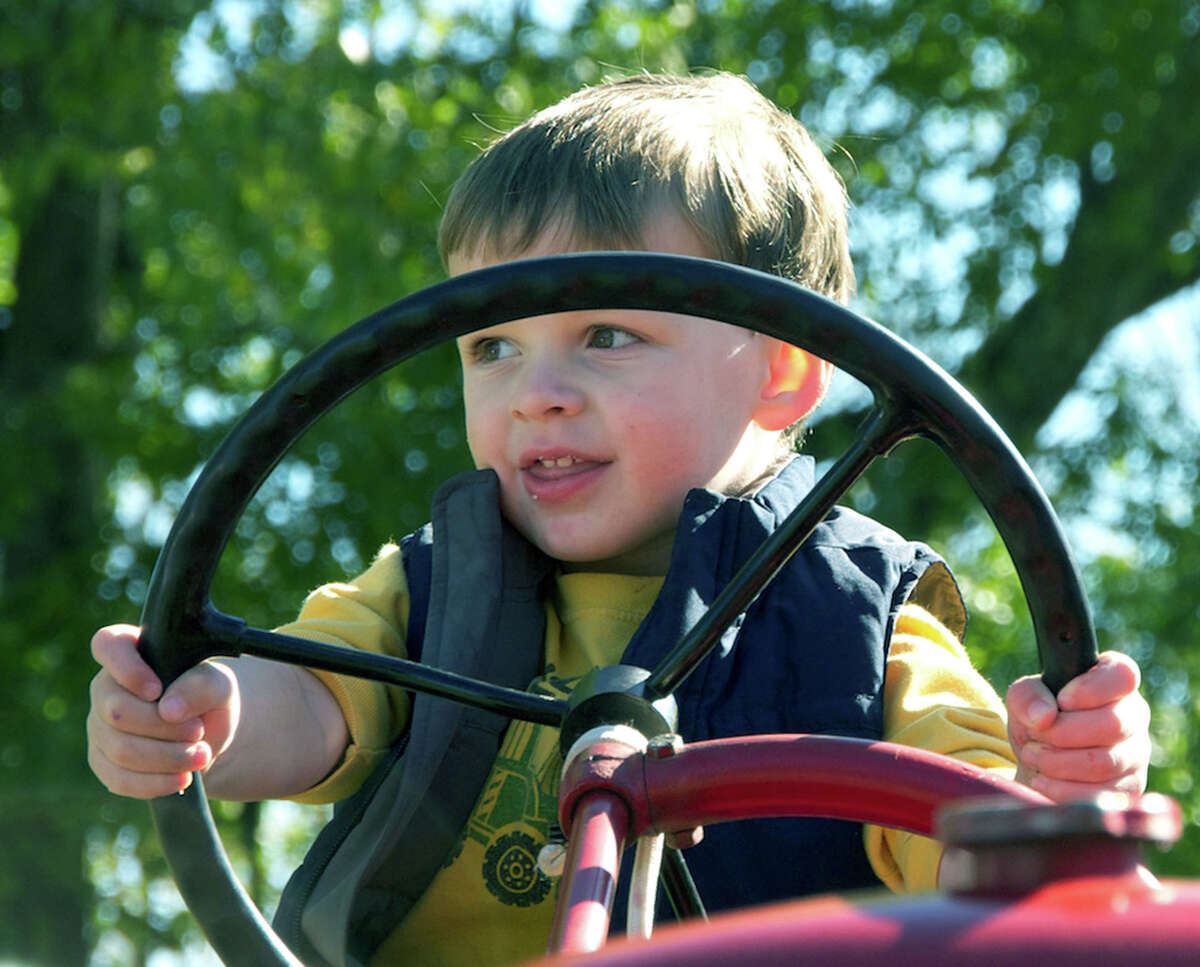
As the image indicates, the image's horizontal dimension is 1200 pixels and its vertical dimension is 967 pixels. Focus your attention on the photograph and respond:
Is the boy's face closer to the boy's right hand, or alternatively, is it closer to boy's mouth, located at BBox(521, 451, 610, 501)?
boy's mouth, located at BBox(521, 451, 610, 501)

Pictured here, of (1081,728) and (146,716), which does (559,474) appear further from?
(1081,728)

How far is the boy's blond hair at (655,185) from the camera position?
1.72m

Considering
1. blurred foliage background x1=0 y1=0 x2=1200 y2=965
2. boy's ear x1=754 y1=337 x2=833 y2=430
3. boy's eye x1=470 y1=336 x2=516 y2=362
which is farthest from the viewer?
blurred foliage background x1=0 y1=0 x2=1200 y2=965

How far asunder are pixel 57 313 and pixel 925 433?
690 centimetres

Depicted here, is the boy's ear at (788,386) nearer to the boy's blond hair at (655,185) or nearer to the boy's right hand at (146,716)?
the boy's blond hair at (655,185)

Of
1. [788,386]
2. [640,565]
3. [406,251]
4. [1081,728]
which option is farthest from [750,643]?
[406,251]

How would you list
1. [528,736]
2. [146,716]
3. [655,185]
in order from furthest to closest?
[655,185] → [528,736] → [146,716]

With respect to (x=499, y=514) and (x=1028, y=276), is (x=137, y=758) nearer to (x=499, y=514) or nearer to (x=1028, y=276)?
(x=499, y=514)

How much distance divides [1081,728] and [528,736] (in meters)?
0.67

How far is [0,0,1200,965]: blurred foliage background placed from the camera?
19.6 ft

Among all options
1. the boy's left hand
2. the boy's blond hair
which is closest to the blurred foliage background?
the boy's blond hair

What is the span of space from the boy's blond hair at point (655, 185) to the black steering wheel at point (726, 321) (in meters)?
0.60

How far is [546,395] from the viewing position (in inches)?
62.3

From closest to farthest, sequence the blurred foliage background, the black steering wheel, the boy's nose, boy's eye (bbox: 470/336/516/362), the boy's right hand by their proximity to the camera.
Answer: the black steering wheel
the boy's right hand
the boy's nose
boy's eye (bbox: 470/336/516/362)
the blurred foliage background
